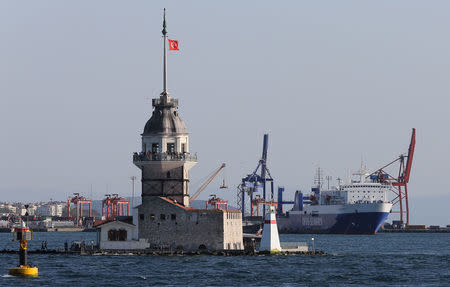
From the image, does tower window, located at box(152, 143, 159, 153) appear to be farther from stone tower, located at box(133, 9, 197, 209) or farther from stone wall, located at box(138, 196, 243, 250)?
stone wall, located at box(138, 196, 243, 250)

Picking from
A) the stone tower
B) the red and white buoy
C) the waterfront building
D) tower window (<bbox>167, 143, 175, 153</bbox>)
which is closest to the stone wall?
the waterfront building

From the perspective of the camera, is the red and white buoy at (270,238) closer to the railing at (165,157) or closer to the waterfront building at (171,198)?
the waterfront building at (171,198)

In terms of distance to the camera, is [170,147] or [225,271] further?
[170,147]

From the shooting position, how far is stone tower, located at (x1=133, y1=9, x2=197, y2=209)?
9575 cm

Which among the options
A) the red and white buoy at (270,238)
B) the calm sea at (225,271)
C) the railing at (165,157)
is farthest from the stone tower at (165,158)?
the red and white buoy at (270,238)

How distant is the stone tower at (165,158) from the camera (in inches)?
3770

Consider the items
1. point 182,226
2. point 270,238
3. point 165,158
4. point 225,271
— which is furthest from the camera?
point 165,158

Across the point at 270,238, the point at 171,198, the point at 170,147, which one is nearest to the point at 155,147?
the point at 170,147

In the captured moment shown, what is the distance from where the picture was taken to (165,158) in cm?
9550

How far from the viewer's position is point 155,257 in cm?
9175

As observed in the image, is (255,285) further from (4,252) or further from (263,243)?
(4,252)

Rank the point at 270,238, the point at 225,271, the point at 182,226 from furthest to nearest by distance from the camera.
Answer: the point at 182,226
the point at 270,238
the point at 225,271

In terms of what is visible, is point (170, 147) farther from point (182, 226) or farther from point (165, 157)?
point (182, 226)

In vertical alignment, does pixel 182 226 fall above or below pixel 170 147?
below
